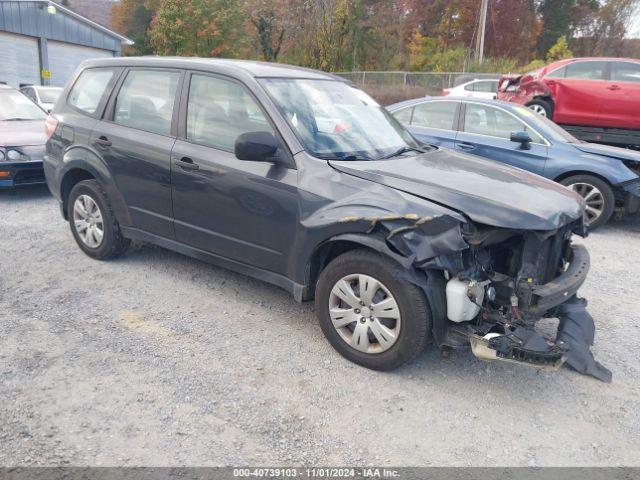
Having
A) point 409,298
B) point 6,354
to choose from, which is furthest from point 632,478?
point 6,354

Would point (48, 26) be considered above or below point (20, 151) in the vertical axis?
above

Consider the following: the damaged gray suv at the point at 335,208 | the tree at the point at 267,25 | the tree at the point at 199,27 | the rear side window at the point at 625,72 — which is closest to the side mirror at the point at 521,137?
the damaged gray suv at the point at 335,208

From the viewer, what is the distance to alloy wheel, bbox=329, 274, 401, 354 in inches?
130

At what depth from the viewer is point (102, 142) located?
476 centimetres

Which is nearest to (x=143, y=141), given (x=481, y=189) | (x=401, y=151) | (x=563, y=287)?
(x=401, y=151)

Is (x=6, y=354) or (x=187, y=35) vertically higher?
(x=187, y=35)

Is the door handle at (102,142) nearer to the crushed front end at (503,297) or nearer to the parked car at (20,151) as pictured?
the crushed front end at (503,297)

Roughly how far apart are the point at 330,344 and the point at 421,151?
1737 mm

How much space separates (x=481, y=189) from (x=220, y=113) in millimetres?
2018

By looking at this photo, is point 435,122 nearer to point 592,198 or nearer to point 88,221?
point 592,198

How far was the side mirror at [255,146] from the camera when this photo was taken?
3.55 m

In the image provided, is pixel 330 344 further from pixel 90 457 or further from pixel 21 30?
pixel 21 30

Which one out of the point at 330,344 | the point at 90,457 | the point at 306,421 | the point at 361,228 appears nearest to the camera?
the point at 90,457

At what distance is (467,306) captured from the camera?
315cm
